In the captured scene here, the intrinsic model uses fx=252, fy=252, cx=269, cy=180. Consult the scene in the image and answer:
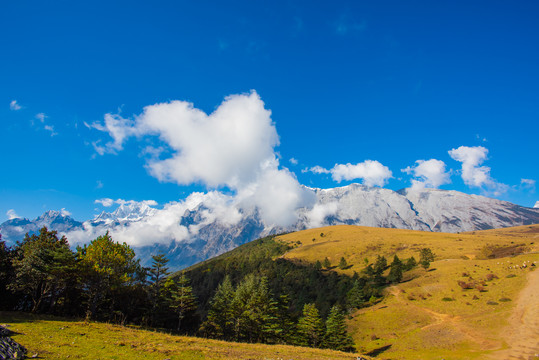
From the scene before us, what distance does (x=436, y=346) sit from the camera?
5244 cm

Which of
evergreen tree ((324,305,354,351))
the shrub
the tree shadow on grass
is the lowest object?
the tree shadow on grass

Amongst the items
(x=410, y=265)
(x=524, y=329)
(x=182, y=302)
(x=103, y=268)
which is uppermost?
(x=410, y=265)

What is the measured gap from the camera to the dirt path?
43.1m

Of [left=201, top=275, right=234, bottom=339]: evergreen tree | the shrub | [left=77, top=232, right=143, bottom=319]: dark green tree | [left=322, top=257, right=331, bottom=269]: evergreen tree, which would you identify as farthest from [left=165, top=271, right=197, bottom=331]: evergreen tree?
[left=322, top=257, right=331, bottom=269]: evergreen tree

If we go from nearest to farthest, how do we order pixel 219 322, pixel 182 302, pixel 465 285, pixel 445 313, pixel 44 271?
pixel 44 271 < pixel 182 302 < pixel 219 322 < pixel 445 313 < pixel 465 285

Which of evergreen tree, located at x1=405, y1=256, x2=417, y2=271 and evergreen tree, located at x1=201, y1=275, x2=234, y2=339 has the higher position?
evergreen tree, located at x1=405, y1=256, x2=417, y2=271

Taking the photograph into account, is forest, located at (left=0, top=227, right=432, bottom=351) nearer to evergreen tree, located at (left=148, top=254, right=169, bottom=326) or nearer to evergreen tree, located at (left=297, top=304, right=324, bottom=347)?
evergreen tree, located at (left=148, top=254, right=169, bottom=326)

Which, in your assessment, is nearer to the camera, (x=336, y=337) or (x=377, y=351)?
(x=377, y=351)

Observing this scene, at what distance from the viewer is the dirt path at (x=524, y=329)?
141ft

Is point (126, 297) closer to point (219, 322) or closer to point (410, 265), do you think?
point (219, 322)

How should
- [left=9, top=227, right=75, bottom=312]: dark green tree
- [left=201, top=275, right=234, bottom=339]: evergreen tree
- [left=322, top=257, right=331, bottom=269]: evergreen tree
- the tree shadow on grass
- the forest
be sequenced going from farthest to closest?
[left=322, top=257, right=331, bottom=269]: evergreen tree < [left=201, top=275, right=234, bottom=339]: evergreen tree < the tree shadow on grass < the forest < [left=9, top=227, right=75, bottom=312]: dark green tree

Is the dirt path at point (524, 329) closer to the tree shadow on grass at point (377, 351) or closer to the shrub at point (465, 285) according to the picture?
the shrub at point (465, 285)

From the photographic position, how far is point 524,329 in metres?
51.1

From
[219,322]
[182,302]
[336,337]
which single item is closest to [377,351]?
[336,337]
